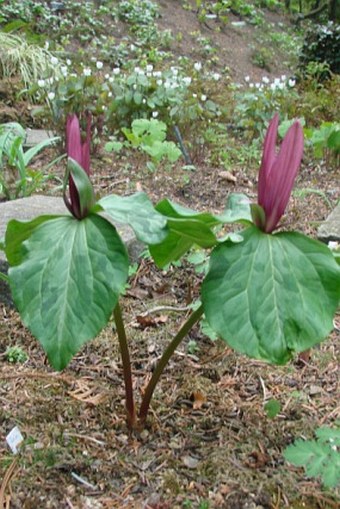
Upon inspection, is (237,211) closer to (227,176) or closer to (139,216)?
(139,216)

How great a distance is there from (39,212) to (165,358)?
1.38 metres

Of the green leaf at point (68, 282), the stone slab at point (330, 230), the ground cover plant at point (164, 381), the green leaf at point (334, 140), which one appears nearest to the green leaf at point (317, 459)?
the ground cover plant at point (164, 381)

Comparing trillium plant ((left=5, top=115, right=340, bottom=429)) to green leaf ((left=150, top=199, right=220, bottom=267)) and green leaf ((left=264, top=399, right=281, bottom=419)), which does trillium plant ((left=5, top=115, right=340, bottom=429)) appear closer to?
green leaf ((left=150, top=199, right=220, bottom=267))

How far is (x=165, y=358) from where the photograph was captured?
1413 millimetres

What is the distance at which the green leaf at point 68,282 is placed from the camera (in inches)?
43.1

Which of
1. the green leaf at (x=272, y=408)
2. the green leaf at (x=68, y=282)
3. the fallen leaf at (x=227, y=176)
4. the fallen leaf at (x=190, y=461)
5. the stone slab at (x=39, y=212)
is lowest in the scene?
the fallen leaf at (x=227, y=176)

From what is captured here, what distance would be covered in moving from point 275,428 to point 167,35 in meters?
9.38

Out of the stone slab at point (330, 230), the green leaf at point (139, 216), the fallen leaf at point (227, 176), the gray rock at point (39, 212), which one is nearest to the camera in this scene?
the green leaf at point (139, 216)

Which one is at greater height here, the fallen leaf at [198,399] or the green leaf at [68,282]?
the green leaf at [68,282]

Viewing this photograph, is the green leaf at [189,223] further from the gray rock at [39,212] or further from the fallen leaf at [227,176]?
the fallen leaf at [227,176]

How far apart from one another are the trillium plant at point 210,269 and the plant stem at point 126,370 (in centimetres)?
24

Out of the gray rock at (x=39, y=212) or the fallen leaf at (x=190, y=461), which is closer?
the fallen leaf at (x=190, y=461)

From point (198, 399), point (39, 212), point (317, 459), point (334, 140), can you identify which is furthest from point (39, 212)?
point (334, 140)

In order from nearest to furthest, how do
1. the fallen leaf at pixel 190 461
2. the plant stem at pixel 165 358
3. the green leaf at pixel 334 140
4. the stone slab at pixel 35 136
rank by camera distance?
the plant stem at pixel 165 358 → the fallen leaf at pixel 190 461 → the green leaf at pixel 334 140 → the stone slab at pixel 35 136
